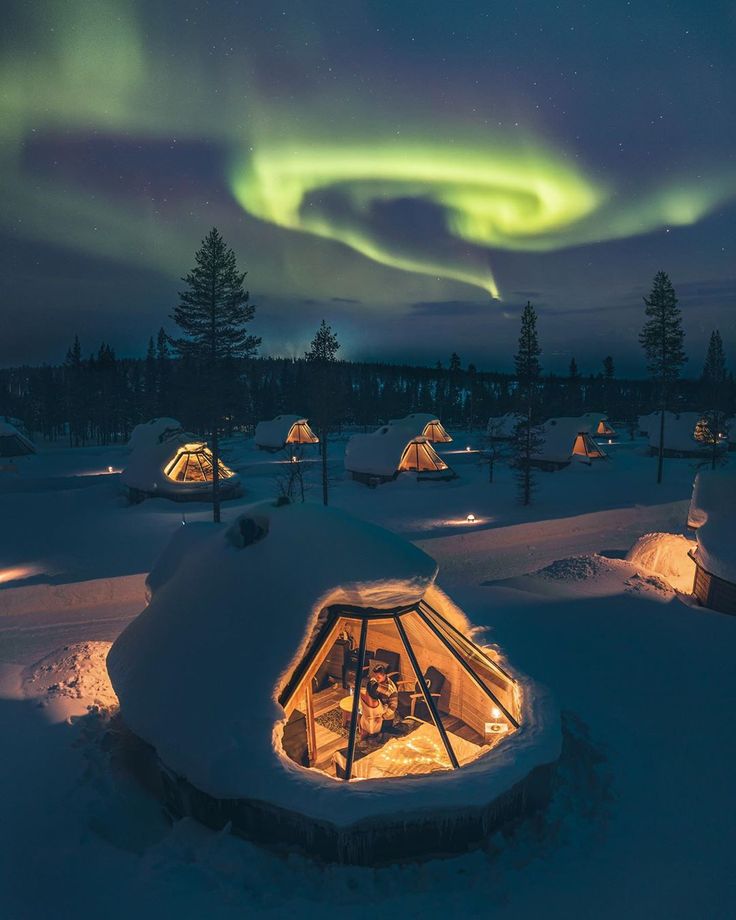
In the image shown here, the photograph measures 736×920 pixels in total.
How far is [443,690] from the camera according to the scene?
22.3 feet

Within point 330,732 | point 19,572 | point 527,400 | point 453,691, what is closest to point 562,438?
point 527,400

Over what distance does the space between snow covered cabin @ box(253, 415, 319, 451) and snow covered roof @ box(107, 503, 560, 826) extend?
37714 millimetres

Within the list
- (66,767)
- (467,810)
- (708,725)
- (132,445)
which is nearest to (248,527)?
(66,767)

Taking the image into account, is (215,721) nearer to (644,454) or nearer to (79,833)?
(79,833)

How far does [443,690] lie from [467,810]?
1.59 m

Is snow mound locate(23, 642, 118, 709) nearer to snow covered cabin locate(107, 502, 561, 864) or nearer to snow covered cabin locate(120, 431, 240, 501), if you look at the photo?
snow covered cabin locate(107, 502, 561, 864)

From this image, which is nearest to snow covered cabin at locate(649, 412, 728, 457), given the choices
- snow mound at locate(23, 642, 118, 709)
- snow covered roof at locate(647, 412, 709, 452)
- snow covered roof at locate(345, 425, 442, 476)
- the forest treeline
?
snow covered roof at locate(647, 412, 709, 452)

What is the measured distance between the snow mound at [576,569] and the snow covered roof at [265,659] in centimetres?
773

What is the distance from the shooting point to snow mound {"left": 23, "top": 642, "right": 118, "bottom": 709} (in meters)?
8.24

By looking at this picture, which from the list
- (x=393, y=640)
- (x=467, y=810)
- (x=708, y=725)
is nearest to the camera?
(x=467, y=810)

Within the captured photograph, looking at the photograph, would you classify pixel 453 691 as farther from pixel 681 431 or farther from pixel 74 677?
pixel 681 431

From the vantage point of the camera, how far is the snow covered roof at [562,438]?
34594 millimetres

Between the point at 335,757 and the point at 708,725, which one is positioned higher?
the point at 335,757

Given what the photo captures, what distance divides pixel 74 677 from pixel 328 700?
4.80 m
